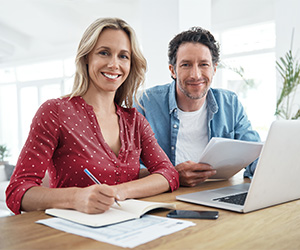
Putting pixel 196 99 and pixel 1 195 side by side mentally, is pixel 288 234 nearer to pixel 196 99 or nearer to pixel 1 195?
pixel 196 99

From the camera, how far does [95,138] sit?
1396 millimetres

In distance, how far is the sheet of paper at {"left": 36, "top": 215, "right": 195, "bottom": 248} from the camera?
78 centimetres

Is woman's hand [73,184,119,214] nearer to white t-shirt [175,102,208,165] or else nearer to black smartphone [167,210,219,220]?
black smartphone [167,210,219,220]

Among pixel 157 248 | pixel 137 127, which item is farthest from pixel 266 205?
pixel 137 127

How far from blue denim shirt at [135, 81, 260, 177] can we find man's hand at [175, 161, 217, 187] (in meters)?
0.51

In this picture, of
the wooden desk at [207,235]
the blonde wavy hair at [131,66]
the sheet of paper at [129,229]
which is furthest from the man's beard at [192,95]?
the sheet of paper at [129,229]

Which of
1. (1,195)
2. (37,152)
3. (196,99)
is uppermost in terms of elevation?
(196,99)

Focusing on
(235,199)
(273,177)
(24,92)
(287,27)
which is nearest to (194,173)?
(235,199)

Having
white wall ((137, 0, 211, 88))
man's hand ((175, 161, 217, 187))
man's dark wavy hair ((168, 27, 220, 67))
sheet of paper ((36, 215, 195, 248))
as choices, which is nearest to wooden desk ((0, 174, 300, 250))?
sheet of paper ((36, 215, 195, 248))

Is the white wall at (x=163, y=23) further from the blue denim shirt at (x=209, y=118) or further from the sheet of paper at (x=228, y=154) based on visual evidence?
the sheet of paper at (x=228, y=154)

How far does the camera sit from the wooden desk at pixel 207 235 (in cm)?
76

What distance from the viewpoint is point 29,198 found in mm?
1102

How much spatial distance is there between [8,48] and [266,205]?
8.46 m

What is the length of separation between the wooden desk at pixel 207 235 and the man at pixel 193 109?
1.01 m
